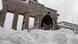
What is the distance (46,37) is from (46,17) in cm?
1289

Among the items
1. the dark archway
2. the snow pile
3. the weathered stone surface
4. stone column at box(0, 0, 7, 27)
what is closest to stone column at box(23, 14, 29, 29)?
the weathered stone surface

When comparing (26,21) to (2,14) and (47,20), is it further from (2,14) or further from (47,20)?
(47,20)

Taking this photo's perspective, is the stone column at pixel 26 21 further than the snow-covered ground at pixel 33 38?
Yes

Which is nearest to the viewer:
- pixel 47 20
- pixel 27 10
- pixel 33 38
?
pixel 33 38

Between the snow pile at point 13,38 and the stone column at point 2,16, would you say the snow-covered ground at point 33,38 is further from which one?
the stone column at point 2,16

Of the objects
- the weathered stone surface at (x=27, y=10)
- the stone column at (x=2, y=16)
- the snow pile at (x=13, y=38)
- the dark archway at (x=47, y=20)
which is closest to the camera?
the snow pile at (x=13, y=38)

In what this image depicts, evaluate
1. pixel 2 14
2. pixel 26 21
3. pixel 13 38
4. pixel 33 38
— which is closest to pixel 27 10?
pixel 26 21

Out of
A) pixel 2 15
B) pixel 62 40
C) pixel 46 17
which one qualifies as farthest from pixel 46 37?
pixel 46 17

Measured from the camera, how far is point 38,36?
10.3ft

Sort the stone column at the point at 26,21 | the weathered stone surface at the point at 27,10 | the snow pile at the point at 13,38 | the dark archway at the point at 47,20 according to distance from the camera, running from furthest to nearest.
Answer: the dark archway at the point at 47,20, the stone column at the point at 26,21, the weathered stone surface at the point at 27,10, the snow pile at the point at 13,38

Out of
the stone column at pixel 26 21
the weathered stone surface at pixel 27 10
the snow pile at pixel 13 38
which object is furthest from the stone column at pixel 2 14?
the snow pile at pixel 13 38

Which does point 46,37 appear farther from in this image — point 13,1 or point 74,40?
point 13,1

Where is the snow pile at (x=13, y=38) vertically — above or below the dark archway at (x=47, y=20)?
above

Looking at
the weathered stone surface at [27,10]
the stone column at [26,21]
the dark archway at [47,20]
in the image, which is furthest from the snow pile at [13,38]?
the dark archway at [47,20]
